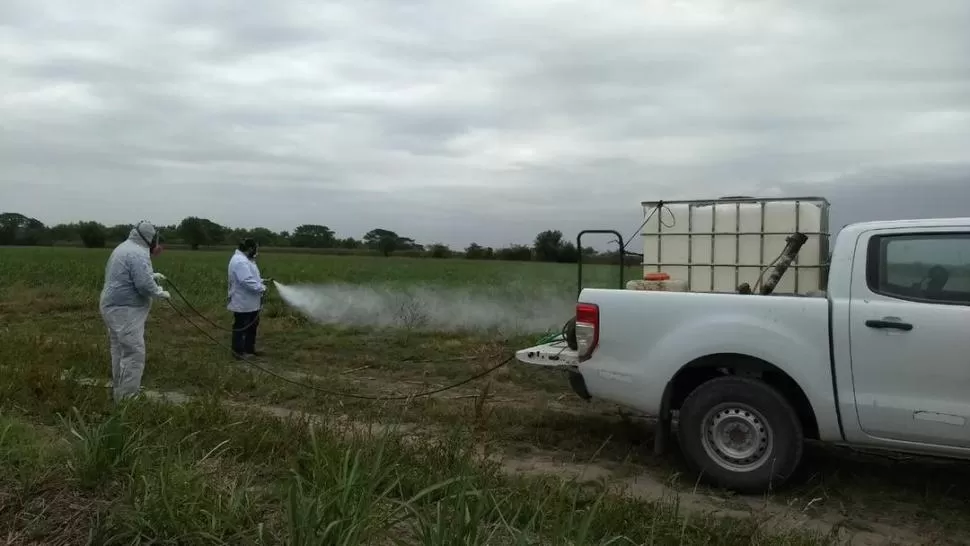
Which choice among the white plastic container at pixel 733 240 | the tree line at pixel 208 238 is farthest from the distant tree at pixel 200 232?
the white plastic container at pixel 733 240

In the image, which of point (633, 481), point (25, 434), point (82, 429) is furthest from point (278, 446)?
point (633, 481)

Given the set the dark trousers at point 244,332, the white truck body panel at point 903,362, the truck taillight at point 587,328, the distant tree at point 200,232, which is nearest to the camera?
the white truck body panel at point 903,362

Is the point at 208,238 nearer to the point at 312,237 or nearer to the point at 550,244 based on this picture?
the point at 312,237

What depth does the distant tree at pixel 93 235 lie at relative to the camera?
71000 mm

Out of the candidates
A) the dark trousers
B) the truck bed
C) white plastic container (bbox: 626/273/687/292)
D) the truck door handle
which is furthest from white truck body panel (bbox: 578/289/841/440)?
the dark trousers

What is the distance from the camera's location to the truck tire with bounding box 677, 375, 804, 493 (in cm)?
490

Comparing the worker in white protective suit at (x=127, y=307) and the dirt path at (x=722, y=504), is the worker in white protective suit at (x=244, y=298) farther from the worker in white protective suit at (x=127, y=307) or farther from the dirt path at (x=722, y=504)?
the dirt path at (x=722, y=504)

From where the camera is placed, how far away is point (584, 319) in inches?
222

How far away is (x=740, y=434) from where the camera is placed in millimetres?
5098

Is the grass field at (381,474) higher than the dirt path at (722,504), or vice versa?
the grass field at (381,474)

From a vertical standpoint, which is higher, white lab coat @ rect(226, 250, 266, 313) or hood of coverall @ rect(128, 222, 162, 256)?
hood of coverall @ rect(128, 222, 162, 256)

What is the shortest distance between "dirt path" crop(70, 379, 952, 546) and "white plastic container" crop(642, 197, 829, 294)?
2.34 m

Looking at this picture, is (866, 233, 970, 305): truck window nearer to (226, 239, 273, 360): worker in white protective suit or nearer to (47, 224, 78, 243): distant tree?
(226, 239, 273, 360): worker in white protective suit

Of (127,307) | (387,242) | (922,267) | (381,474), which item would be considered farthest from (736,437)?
(387,242)
